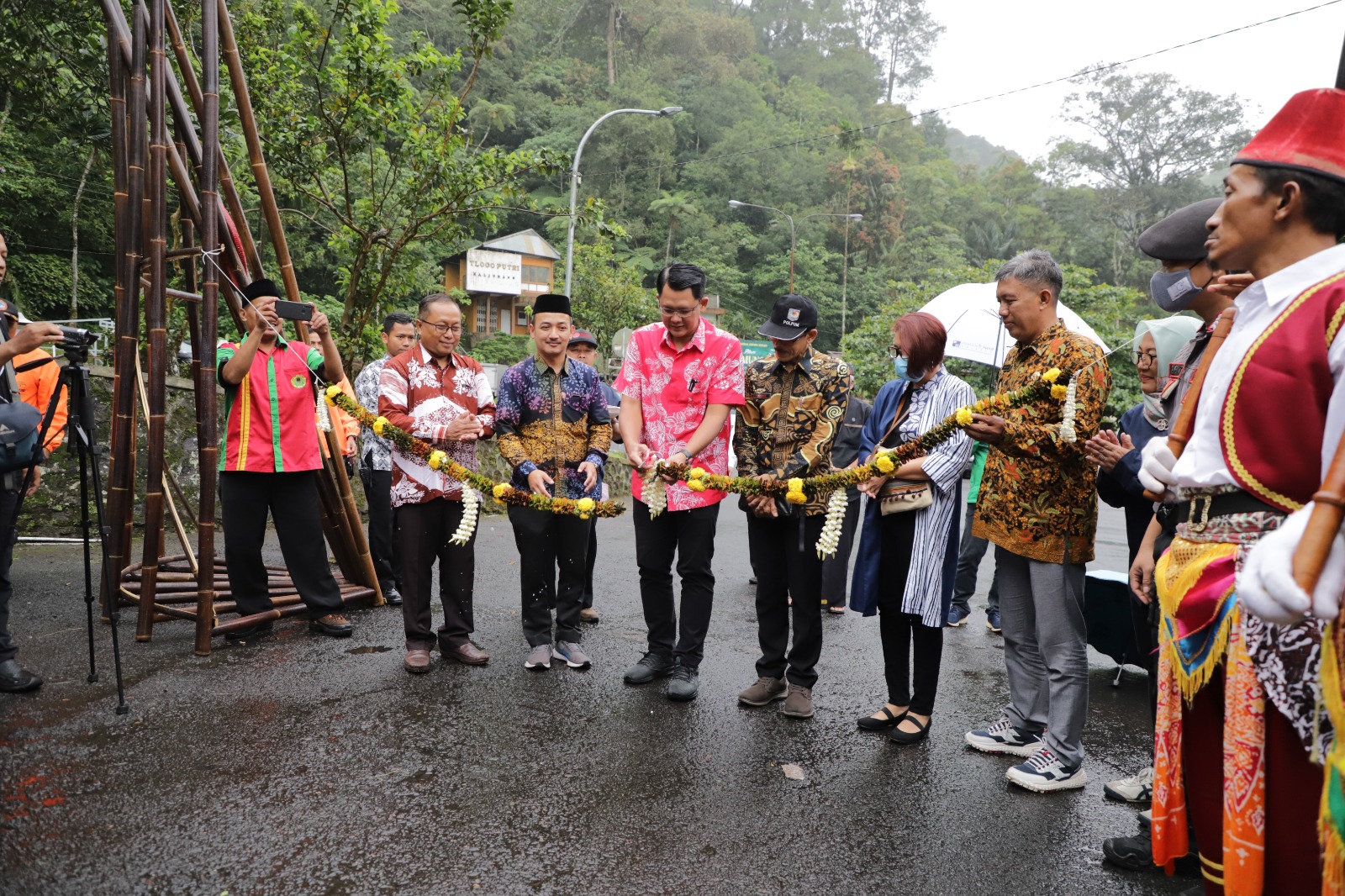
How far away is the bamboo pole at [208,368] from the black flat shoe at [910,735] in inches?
146

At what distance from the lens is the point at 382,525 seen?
22.8 ft

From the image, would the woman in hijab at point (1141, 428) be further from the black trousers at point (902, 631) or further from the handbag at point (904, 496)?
the black trousers at point (902, 631)

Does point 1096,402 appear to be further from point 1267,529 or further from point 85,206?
point 85,206

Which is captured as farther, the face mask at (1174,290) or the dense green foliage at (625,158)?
the dense green foliage at (625,158)

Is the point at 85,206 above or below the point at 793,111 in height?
below

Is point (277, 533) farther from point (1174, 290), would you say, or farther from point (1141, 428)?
point (1174, 290)

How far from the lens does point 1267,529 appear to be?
81.8 inches

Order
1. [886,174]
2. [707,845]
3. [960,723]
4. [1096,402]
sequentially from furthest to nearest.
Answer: [886,174]
[960,723]
[1096,402]
[707,845]

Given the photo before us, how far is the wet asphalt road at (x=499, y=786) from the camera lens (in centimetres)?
297

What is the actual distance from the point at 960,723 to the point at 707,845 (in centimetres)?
192

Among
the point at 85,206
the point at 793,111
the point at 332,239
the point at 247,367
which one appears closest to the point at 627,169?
the point at 793,111

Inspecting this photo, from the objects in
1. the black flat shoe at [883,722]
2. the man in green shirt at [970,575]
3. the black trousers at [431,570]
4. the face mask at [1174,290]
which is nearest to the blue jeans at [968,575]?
the man in green shirt at [970,575]

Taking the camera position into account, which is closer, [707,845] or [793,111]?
[707,845]

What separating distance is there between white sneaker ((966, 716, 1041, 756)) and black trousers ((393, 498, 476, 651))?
2.82 metres
